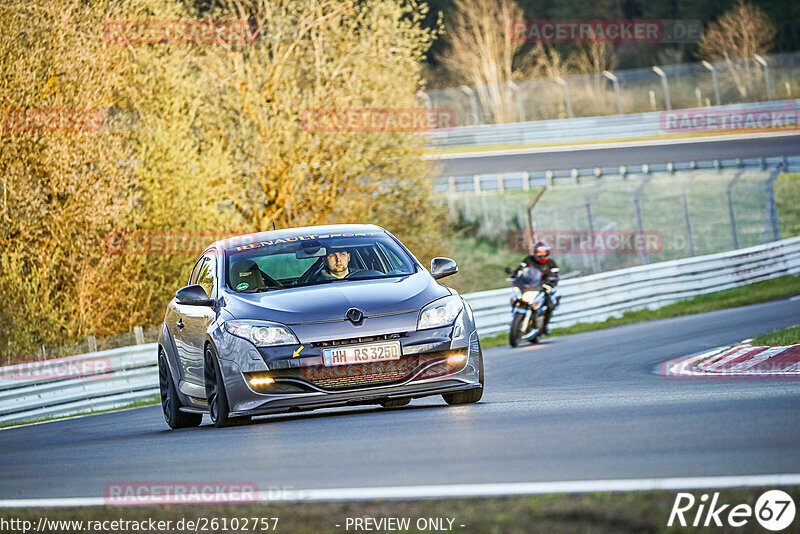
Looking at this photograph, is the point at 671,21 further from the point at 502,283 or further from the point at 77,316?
the point at 77,316

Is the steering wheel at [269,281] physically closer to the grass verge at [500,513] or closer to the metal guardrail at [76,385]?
the grass verge at [500,513]

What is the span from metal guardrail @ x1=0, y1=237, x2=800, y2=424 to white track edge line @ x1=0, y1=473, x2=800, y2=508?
11983mm

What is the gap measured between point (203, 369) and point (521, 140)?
4413cm

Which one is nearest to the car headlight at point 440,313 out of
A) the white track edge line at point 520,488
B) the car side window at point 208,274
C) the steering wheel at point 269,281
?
the steering wheel at point 269,281

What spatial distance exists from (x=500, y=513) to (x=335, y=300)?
4.50 meters

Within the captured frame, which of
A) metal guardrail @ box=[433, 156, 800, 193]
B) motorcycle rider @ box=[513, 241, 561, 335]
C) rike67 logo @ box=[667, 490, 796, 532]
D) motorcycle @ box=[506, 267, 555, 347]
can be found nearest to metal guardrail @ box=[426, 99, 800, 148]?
metal guardrail @ box=[433, 156, 800, 193]

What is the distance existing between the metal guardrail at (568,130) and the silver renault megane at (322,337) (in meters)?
37.5

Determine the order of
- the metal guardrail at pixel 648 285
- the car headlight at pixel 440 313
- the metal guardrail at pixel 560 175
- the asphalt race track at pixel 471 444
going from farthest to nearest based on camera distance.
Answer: the metal guardrail at pixel 560 175 → the metal guardrail at pixel 648 285 → the car headlight at pixel 440 313 → the asphalt race track at pixel 471 444

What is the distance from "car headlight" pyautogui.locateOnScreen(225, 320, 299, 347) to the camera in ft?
30.3

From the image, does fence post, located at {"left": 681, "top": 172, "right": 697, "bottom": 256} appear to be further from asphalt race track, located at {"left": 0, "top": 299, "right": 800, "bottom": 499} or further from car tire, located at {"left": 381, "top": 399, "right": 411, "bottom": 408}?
car tire, located at {"left": 381, "top": 399, "right": 411, "bottom": 408}

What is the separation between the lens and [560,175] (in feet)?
133

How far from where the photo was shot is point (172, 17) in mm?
28641

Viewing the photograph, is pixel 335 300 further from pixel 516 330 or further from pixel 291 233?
pixel 516 330

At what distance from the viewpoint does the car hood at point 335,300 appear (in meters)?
9.31
